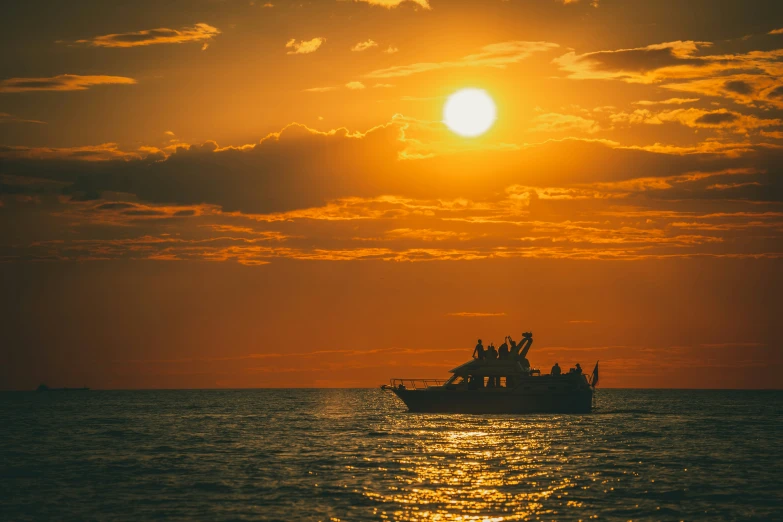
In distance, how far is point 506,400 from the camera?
90625 mm

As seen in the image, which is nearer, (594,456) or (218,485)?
(218,485)

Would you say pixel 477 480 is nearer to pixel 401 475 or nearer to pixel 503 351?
pixel 401 475

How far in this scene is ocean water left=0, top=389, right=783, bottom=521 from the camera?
3781 cm

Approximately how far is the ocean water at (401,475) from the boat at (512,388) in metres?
6.67

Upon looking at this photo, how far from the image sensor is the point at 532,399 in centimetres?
9075

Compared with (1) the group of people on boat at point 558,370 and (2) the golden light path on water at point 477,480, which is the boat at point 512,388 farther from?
(2) the golden light path on water at point 477,480

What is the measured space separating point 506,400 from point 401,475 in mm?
44234

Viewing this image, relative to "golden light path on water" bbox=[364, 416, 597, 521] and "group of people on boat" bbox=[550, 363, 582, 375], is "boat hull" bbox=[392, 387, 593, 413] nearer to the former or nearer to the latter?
"group of people on boat" bbox=[550, 363, 582, 375]

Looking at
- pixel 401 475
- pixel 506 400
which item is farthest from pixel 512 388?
pixel 401 475

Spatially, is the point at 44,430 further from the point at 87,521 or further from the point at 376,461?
the point at 87,521

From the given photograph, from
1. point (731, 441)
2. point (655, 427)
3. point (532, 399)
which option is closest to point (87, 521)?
point (731, 441)

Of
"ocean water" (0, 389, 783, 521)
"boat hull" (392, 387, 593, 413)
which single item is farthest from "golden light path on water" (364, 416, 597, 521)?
"boat hull" (392, 387, 593, 413)

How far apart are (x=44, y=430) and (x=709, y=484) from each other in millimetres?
71369

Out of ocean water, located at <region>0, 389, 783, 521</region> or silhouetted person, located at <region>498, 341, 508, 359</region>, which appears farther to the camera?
silhouetted person, located at <region>498, 341, 508, 359</region>
